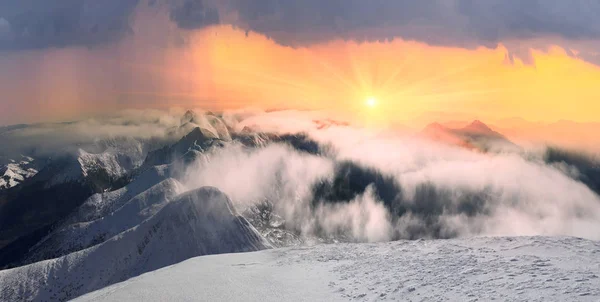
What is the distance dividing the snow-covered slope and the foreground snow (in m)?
121

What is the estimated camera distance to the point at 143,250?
169 meters

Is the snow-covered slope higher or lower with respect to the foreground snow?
lower

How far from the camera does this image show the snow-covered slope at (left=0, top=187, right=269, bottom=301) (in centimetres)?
14988

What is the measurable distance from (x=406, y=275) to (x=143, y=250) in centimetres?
15278

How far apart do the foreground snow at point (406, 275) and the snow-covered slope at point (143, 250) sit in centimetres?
12082

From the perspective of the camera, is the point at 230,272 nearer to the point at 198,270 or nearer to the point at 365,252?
the point at 198,270

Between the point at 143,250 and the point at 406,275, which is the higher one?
the point at 406,275

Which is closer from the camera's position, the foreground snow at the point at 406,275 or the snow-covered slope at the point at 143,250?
the foreground snow at the point at 406,275

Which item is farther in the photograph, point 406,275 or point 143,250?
point 143,250

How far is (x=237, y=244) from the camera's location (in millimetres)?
180750

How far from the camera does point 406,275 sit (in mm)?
37250

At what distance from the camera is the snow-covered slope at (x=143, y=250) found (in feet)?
492

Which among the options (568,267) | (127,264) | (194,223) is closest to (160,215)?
(194,223)

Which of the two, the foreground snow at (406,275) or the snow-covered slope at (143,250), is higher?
the foreground snow at (406,275)
